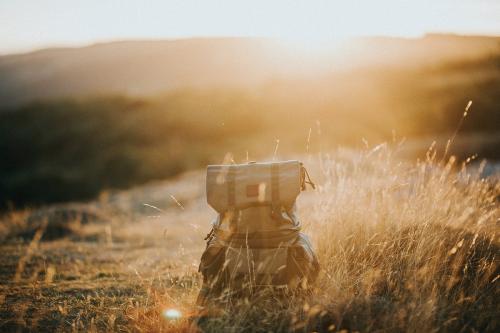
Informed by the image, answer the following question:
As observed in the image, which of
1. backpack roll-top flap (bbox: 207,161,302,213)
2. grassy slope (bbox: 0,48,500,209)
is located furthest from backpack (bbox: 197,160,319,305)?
grassy slope (bbox: 0,48,500,209)

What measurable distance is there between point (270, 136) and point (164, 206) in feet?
32.9

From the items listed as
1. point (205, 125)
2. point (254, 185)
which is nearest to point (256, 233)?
point (254, 185)

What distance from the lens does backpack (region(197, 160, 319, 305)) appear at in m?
3.33

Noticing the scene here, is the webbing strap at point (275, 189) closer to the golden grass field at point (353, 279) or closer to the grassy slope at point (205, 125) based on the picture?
the golden grass field at point (353, 279)

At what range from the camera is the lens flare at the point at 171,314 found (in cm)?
315

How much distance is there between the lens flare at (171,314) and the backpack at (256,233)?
0.21 m

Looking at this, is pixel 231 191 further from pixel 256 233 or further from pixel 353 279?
Answer: pixel 353 279

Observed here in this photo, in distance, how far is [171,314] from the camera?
10.5ft

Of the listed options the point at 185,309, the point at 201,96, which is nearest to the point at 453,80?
the point at 201,96

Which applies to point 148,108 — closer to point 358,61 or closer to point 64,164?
point 64,164

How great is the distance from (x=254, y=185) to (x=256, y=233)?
37 cm

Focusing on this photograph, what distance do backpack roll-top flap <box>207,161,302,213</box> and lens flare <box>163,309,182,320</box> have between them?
83 centimetres

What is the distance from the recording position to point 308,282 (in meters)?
3.37

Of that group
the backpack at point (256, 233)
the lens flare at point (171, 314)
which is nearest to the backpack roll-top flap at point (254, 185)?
the backpack at point (256, 233)
